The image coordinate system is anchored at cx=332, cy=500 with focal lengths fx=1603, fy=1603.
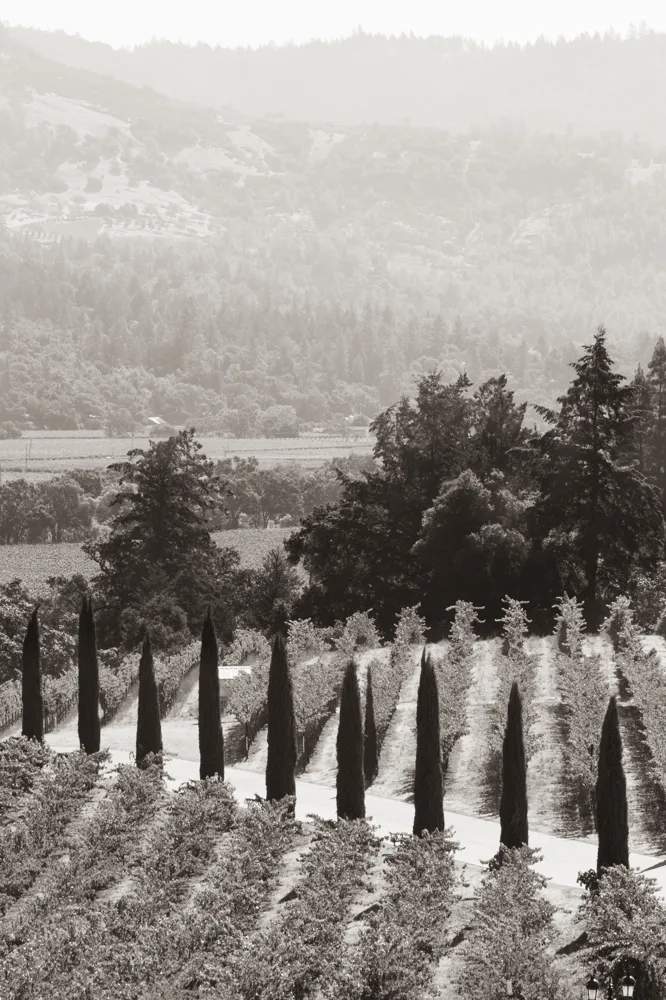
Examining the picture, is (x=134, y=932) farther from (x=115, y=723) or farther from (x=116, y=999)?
(x=115, y=723)

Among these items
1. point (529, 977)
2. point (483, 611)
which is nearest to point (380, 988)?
point (529, 977)

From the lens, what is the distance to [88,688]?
42719mm

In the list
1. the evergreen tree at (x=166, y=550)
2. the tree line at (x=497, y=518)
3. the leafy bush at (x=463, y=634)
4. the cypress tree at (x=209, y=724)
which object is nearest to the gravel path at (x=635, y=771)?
the leafy bush at (x=463, y=634)

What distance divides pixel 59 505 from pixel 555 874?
135891 mm

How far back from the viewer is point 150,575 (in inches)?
3078

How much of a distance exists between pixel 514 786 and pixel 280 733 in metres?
6.97

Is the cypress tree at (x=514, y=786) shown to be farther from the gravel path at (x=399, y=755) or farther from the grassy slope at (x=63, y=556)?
the grassy slope at (x=63, y=556)

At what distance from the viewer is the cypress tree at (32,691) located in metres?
43.1

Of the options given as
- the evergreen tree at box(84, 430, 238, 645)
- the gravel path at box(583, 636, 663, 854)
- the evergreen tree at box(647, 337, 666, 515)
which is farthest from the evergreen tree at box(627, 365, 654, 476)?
Result: the gravel path at box(583, 636, 663, 854)

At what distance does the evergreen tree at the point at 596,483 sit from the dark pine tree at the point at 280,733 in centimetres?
2560

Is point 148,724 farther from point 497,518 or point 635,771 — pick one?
point 497,518

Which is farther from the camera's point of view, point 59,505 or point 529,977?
point 59,505

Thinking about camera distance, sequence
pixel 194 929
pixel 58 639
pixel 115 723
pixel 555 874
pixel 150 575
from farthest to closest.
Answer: pixel 150 575 → pixel 58 639 → pixel 115 723 → pixel 555 874 → pixel 194 929

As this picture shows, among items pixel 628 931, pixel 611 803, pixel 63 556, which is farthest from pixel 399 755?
pixel 63 556
